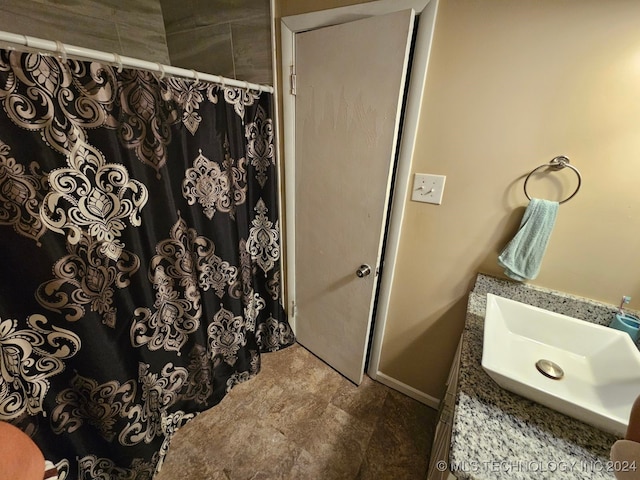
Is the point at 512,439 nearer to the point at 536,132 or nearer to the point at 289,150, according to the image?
the point at 536,132

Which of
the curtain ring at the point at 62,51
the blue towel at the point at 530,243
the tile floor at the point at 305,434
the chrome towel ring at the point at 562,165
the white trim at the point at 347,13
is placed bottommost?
the tile floor at the point at 305,434

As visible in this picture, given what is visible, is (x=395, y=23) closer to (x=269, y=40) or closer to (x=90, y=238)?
(x=269, y=40)

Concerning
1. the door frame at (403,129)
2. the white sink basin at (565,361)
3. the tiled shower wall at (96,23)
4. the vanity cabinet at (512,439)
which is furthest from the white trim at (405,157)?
the tiled shower wall at (96,23)

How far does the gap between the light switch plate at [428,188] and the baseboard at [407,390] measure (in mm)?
1118

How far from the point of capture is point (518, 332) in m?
0.94

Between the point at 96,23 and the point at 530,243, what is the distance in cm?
228

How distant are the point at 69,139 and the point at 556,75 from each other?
156cm

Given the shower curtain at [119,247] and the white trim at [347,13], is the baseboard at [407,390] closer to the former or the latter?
the shower curtain at [119,247]

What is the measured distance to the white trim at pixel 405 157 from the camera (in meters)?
0.93

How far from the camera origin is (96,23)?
128cm

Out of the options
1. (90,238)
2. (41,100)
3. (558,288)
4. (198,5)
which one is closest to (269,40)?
(198,5)

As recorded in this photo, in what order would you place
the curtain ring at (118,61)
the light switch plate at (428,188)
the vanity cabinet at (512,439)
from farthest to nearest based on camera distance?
the light switch plate at (428,188)
the curtain ring at (118,61)
the vanity cabinet at (512,439)

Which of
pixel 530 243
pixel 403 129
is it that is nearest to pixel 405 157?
pixel 403 129

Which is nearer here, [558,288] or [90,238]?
[90,238]
